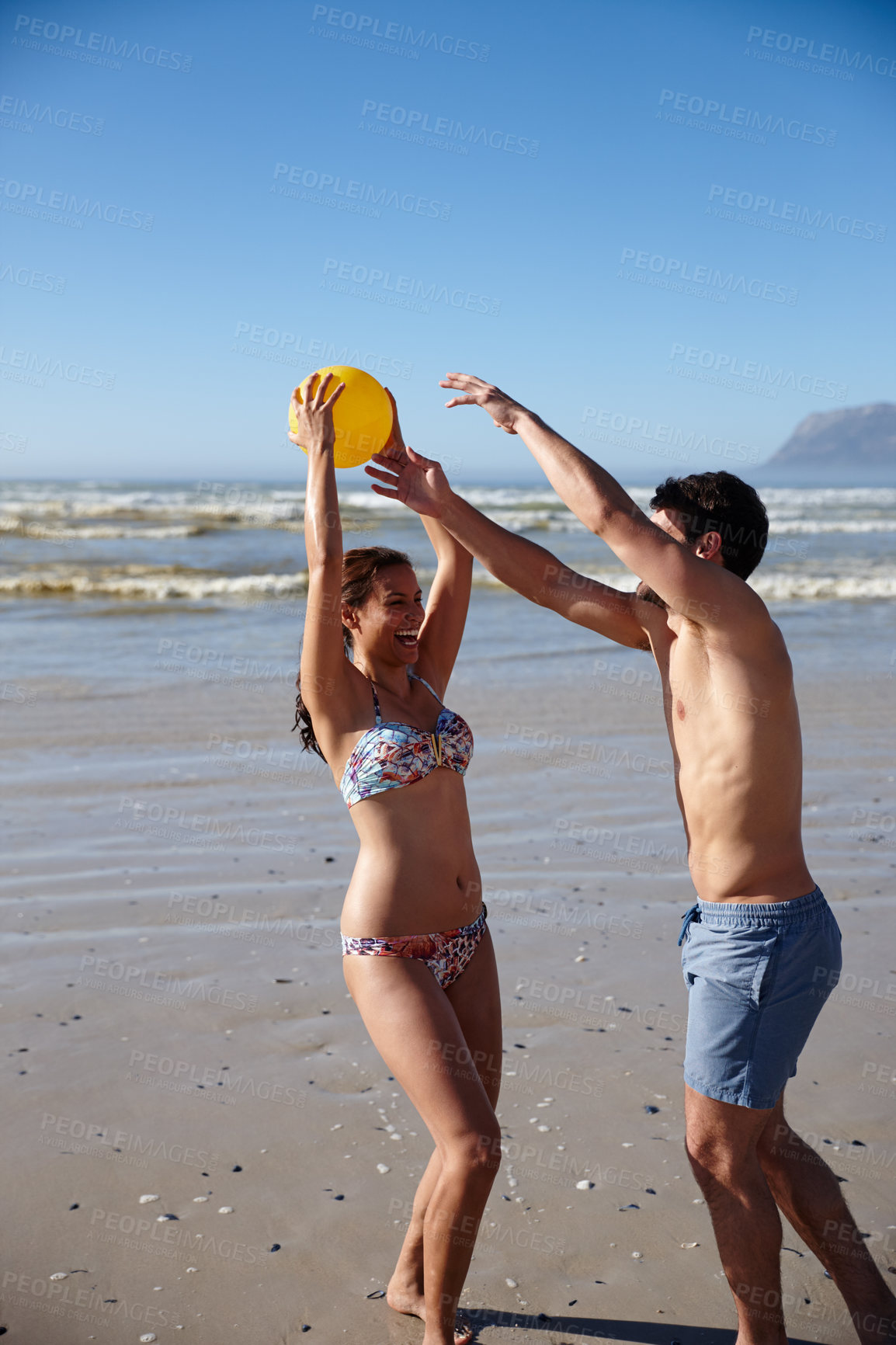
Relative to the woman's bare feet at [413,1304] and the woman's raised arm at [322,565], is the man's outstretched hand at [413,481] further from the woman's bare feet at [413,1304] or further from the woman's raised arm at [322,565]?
the woman's bare feet at [413,1304]

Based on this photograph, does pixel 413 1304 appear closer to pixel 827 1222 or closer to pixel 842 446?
pixel 827 1222

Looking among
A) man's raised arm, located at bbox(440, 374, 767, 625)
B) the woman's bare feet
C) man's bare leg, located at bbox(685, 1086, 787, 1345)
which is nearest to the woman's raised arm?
man's raised arm, located at bbox(440, 374, 767, 625)

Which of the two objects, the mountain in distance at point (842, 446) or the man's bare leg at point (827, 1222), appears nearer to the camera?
the man's bare leg at point (827, 1222)

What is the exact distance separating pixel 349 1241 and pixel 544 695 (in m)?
8.06

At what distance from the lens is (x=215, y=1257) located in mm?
3439

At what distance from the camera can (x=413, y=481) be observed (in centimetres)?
337

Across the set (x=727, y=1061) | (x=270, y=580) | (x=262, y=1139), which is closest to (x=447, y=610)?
(x=727, y=1061)

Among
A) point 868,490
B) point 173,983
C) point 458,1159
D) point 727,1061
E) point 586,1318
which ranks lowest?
point 586,1318

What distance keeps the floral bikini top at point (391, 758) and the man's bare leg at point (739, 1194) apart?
3.96 feet

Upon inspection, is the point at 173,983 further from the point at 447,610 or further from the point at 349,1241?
the point at 447,610

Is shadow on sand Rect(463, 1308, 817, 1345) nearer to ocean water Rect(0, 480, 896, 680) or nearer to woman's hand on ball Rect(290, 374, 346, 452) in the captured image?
woman's hand on ball Rect(290, 374, 346, 452)

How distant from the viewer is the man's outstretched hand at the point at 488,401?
311cm

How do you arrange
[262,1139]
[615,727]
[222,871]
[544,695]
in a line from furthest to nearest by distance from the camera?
[544,695], [615,727], [222,871], [262,1139]

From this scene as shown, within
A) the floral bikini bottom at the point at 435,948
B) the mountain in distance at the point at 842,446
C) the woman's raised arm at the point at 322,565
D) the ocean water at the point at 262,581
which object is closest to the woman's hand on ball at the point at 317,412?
the woman's raised arm at the point at 322,565
